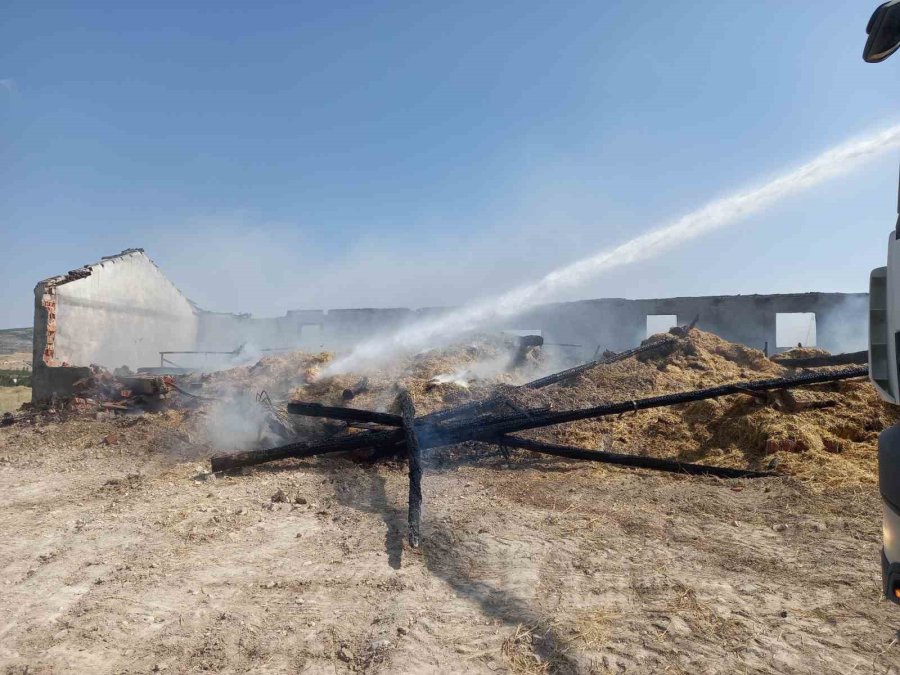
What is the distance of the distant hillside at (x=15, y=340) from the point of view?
1368 inches

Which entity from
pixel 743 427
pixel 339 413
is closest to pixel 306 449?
pixel 339 413

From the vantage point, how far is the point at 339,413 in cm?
716

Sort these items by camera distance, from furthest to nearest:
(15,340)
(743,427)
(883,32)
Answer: (15,340) < (743,427) < (883,32)

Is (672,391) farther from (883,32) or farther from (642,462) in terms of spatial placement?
(883,32)

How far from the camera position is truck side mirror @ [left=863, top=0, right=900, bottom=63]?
242cm

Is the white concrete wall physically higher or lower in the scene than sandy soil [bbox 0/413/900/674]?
higher

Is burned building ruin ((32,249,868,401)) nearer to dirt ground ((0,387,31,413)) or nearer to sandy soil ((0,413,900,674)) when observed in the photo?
dirt ground ((0,387,31,413))

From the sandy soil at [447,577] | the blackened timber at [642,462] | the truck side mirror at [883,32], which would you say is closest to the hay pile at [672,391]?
the blackened timber at [642,462]

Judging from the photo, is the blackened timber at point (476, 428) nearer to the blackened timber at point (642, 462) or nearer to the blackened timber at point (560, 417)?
the blackened timber at point (560, 417)

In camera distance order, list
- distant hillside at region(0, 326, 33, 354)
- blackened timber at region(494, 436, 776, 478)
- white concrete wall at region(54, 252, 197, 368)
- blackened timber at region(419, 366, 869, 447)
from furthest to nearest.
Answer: distant hillside at region(0, 326, 33, 354), white concrete wall at region(54, 252, 197, 368), blackened timber at region(419, 366, 869, 447), blackened timber at region(494, 436, 776, 478)

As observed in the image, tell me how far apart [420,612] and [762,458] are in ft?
18.7

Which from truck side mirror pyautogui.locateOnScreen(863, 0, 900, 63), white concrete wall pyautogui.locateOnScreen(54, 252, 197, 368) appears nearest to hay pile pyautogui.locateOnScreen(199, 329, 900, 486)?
truck side mirror pyautogui.locateOnScreen(863, 0, 900, 63)

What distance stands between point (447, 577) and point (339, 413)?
11.8 ft

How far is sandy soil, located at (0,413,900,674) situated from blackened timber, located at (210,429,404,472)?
27cm
